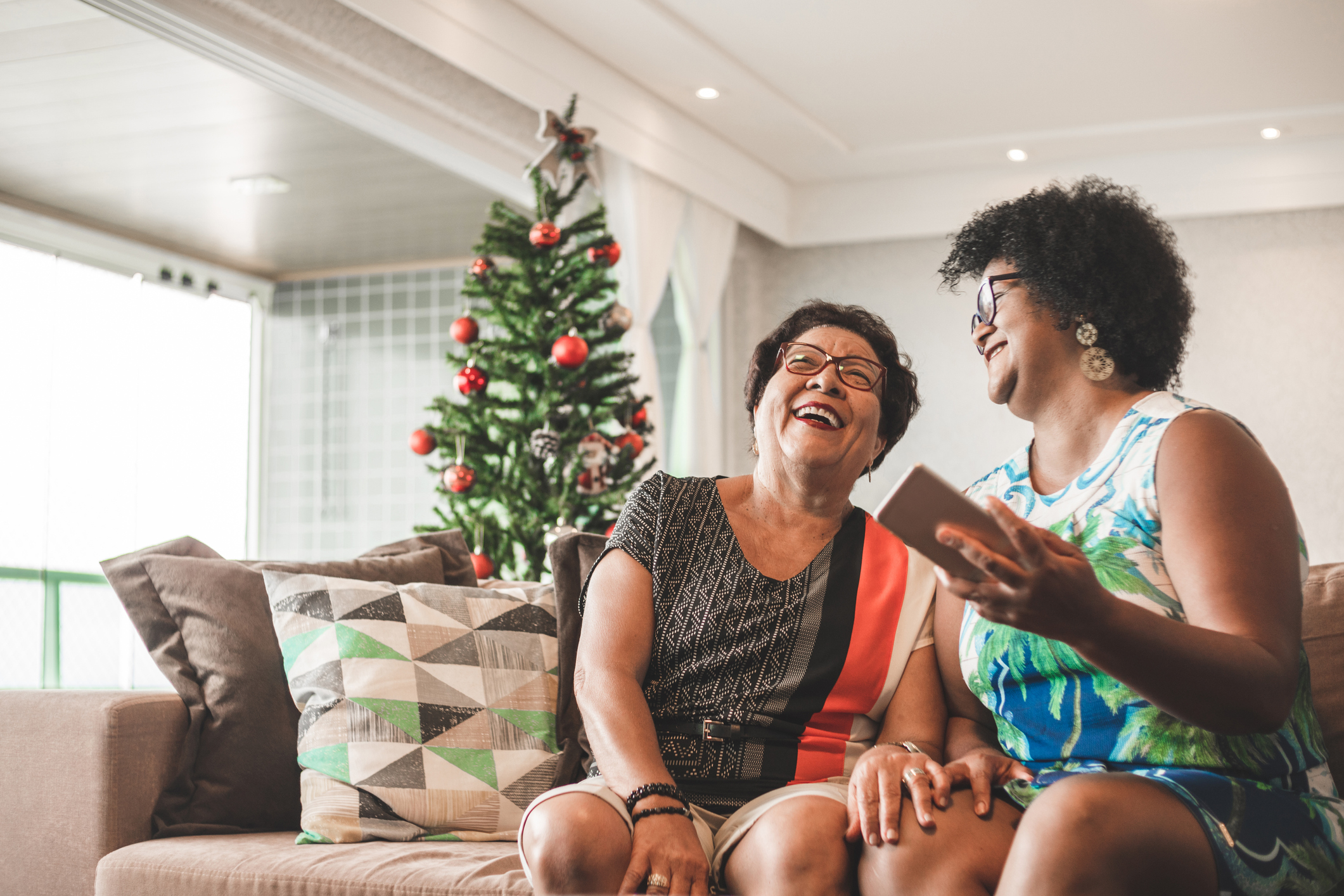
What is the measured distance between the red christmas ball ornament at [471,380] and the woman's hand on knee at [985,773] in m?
2.10

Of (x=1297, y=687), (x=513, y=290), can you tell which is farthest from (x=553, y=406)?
(x=1297, y=687)

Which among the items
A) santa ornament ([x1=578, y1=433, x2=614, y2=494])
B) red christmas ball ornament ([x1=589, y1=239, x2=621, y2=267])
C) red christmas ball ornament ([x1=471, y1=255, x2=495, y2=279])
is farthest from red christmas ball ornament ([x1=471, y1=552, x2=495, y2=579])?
red christmas ball ornament ([x1=589, y1=239, x2=621, y2=267])

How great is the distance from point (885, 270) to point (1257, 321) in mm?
1775

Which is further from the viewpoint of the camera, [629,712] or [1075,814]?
[629,712]

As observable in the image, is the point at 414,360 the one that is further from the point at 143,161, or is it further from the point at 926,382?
the point at 926,382

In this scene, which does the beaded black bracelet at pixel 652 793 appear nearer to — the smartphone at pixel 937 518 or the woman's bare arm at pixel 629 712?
the woman's bare arm at pixel 629 712

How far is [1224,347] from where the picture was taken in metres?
5.38

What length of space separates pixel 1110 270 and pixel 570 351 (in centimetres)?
189

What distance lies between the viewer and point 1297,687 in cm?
125

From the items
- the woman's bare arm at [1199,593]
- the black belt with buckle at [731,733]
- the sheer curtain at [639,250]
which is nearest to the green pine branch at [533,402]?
the sheer curtain at [639,250]

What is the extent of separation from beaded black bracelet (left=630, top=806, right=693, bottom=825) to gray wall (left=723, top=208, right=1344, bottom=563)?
4231 millimetres

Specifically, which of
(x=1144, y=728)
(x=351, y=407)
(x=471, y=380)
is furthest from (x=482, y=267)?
(x=351, y=407)

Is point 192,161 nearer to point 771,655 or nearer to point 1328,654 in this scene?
point 771,655

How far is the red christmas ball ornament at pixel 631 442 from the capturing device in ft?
10.8
